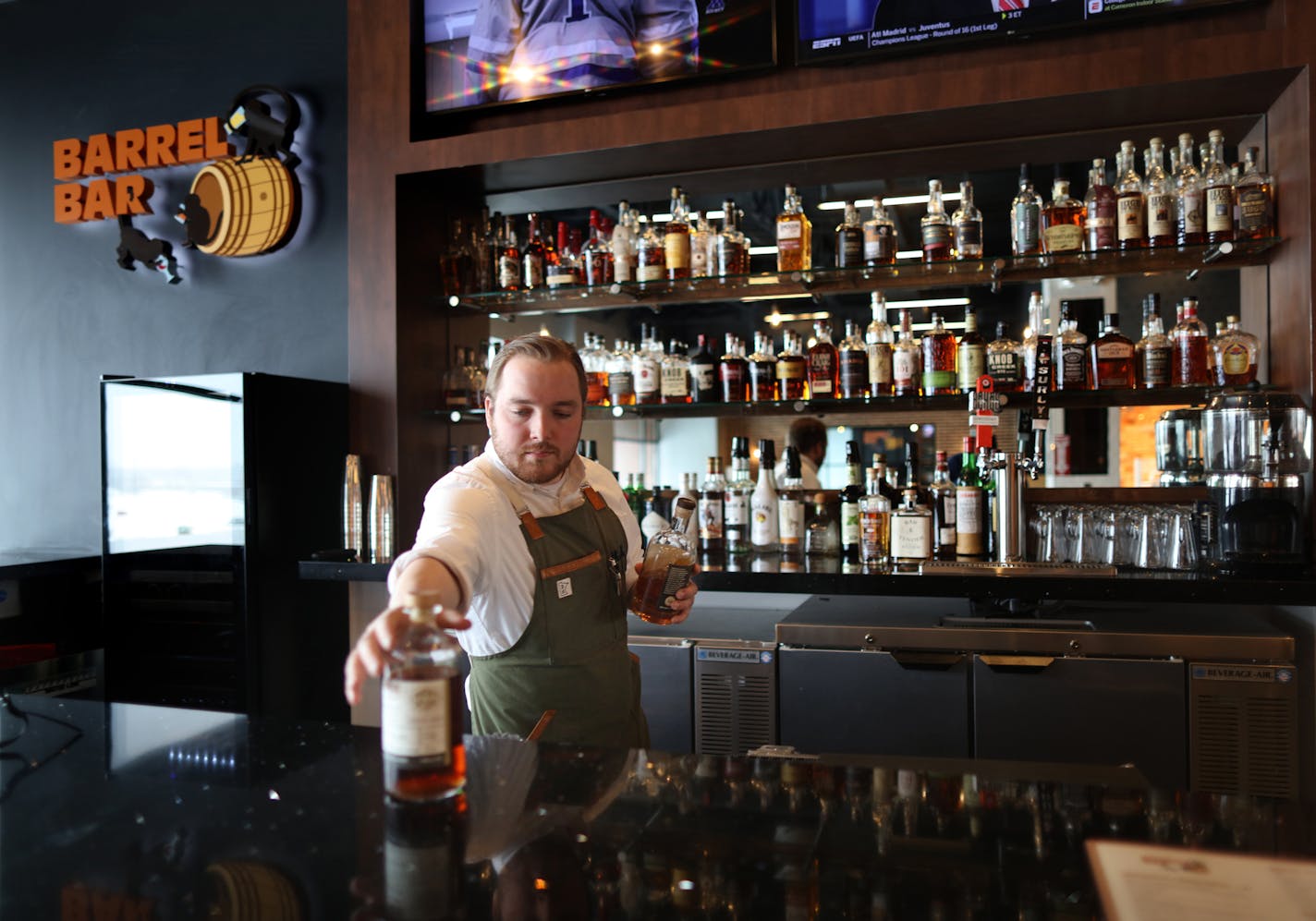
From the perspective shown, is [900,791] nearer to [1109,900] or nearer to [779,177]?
[1109,900]

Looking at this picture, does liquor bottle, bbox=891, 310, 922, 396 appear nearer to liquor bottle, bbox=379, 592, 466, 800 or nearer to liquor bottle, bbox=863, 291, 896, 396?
liquor bottle, bbox=863, 291, 896, 396

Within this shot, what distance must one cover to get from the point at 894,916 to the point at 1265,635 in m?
2.26

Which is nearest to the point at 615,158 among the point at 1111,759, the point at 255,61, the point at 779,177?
the point at 779,177

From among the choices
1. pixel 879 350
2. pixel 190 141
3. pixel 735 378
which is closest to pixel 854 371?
pixel 879 350

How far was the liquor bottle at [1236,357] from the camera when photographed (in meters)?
3.09

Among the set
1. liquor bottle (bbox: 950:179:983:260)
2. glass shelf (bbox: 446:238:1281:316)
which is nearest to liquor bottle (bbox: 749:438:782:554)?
glass shelf (bbox: 446:238:1281:316)

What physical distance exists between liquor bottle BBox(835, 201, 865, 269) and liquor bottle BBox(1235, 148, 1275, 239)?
3.82ft

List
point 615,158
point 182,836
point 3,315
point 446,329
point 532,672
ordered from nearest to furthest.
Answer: point 182,836
point 532,672
point 615,158
point 446,329
point 3,315

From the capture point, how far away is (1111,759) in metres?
2.68

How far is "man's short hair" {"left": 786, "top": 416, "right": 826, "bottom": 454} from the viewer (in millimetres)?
3840

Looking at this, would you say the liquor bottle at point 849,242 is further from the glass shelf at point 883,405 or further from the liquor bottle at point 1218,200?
the liquor bottle at point 1218,200

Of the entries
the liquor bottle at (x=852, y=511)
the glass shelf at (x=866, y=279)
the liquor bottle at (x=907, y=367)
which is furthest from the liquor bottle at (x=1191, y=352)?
the liquor bottle at (x=852, y=511)

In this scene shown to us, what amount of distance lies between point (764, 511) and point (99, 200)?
3199 millimetres

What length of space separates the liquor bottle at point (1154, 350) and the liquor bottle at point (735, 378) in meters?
1.33
